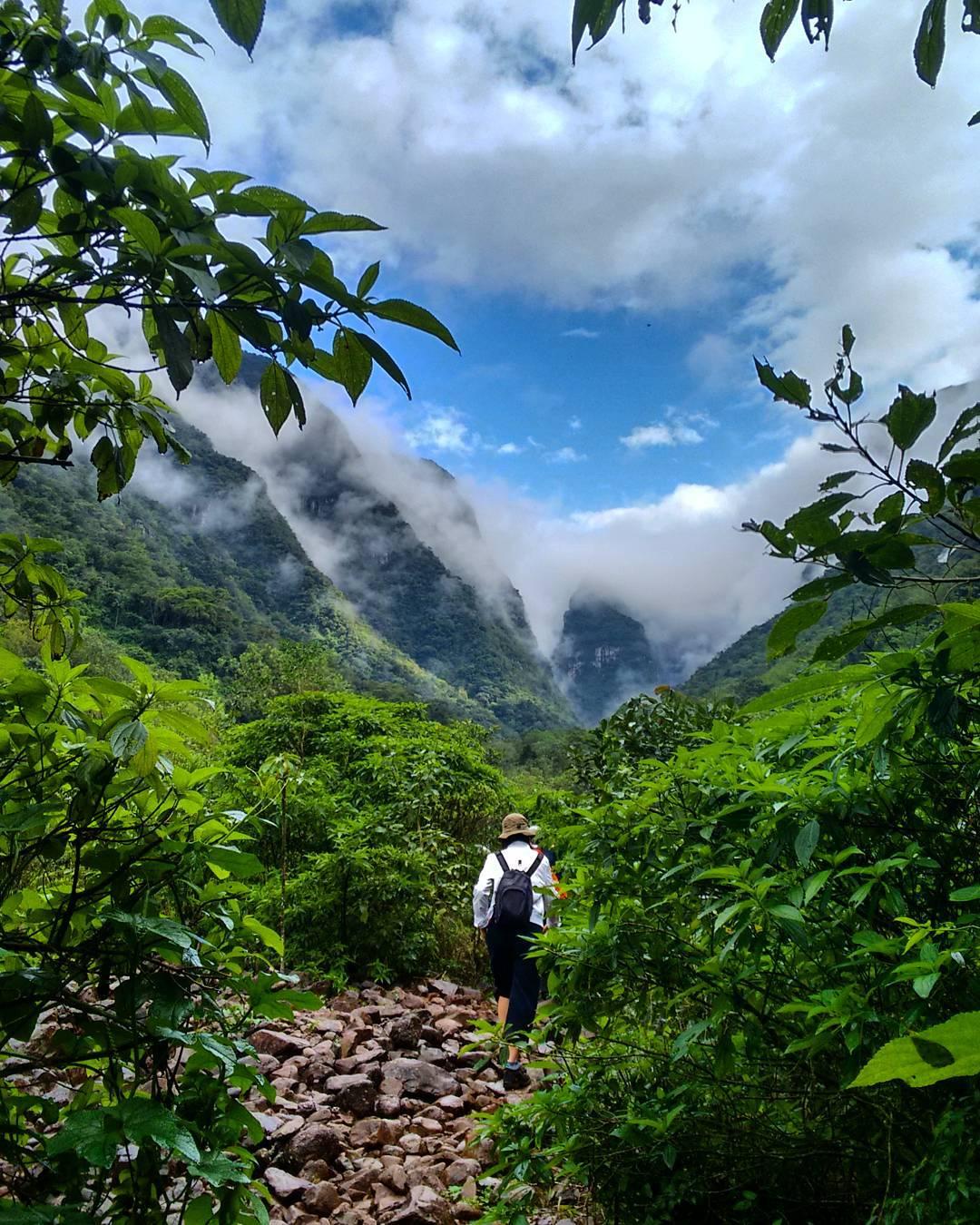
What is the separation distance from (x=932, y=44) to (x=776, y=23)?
0.13m

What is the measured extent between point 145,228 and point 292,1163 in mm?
3422

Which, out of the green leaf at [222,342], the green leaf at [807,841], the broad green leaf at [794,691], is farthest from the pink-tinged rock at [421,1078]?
the green leaf at [222,342]

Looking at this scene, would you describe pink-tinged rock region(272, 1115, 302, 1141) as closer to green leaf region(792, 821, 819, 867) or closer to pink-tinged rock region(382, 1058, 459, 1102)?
pink-tinged rock region(382, 1058, 459, 1102)

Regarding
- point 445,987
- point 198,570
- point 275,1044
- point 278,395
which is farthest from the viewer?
point 198,570

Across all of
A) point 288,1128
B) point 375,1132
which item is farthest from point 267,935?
point 375,1132

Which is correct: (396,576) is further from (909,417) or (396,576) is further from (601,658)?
(909,417)

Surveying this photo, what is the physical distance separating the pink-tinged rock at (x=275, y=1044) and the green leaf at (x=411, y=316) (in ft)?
13.9

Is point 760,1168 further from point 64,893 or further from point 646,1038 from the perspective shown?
point 64,893

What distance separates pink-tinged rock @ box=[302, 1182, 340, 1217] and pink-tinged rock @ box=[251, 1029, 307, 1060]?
132 cm

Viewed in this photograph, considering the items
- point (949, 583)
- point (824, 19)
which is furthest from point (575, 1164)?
point (824, 19)

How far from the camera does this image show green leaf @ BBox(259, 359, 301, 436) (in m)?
0.92

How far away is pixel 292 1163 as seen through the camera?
306 centimetres

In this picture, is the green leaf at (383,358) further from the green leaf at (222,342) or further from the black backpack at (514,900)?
the black backpack at (514,900)

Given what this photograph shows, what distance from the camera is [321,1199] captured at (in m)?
2.79
